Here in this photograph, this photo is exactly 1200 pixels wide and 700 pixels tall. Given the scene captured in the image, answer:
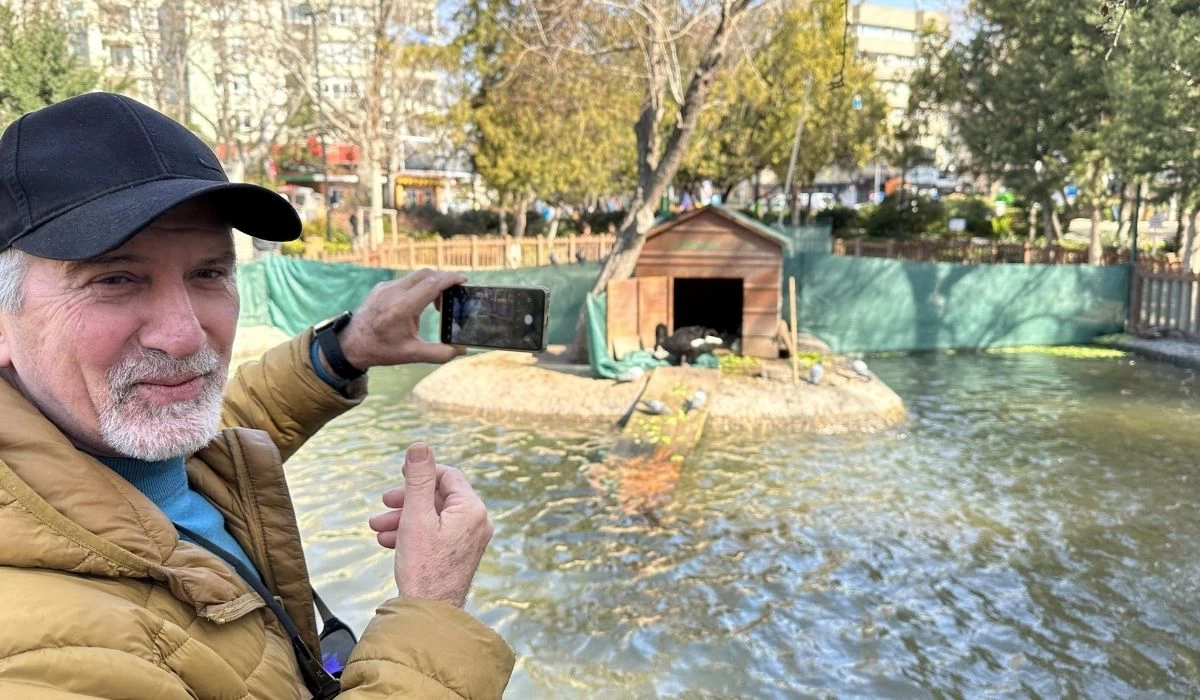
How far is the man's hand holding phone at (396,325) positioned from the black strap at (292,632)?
684 millimetres

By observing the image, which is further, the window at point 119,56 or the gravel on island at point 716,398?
the window at point 119,56

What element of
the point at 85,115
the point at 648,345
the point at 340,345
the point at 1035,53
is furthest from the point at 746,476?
the point at 1035,53

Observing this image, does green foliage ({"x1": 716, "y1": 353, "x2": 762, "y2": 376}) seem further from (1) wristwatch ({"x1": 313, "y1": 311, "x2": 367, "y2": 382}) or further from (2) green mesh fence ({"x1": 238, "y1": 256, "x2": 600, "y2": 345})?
(1) wristwatch ({"x1": 313, "y1": 311, "x2": 367, "y2": 382})

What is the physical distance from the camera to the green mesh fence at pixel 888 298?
16.2 meters

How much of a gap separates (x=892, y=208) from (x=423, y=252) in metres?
21.1

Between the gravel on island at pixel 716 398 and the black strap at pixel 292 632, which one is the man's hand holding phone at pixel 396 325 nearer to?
the black strap at pixel 292 632

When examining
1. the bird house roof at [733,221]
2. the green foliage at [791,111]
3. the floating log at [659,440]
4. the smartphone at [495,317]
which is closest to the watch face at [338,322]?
the smartphone at [495,317]

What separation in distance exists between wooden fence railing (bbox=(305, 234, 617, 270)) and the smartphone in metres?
18.1

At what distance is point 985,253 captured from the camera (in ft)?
85.4

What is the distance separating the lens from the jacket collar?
1212mm

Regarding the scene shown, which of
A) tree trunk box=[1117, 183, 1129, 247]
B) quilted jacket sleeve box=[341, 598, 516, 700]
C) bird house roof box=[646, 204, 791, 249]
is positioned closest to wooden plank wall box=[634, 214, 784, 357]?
bird house roof box=[646, 204, 791, 249]

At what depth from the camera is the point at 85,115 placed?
1438 millimetres

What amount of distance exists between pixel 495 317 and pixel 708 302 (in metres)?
16.3

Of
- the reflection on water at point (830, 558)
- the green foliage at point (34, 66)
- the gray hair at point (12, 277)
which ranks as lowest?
the reflection on water at point (830, 558)
